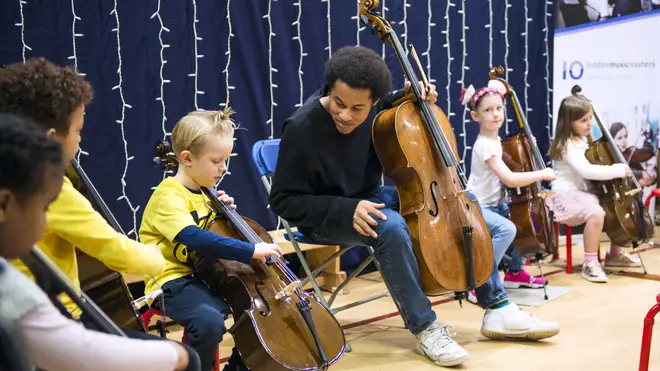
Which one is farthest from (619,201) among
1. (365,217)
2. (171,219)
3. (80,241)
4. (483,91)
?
(80,241)

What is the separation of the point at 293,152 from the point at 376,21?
602mm

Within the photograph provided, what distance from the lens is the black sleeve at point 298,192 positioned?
2180 millimetres

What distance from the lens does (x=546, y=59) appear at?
4.75 metres

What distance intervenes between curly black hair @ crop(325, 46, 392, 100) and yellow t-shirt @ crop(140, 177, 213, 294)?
0.57m

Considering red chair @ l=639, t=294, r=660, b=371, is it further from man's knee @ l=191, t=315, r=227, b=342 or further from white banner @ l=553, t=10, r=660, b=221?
white banner @ l=553, t=10, r=660, b=221

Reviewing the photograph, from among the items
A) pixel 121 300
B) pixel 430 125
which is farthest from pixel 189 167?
pixel 430 125

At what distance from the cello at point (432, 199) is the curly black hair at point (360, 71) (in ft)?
0.49

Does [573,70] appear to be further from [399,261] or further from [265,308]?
[265,308]

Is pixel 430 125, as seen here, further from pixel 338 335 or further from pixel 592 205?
pixel 592 205

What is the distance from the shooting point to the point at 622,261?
3.65 meters

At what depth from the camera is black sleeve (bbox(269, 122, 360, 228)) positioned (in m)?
2.18

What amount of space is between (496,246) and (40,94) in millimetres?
1900

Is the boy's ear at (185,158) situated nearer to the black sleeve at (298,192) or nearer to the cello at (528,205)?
the black sleeve at (298,192)

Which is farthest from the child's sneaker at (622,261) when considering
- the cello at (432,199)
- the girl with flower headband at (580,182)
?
the cello at (432,199)
